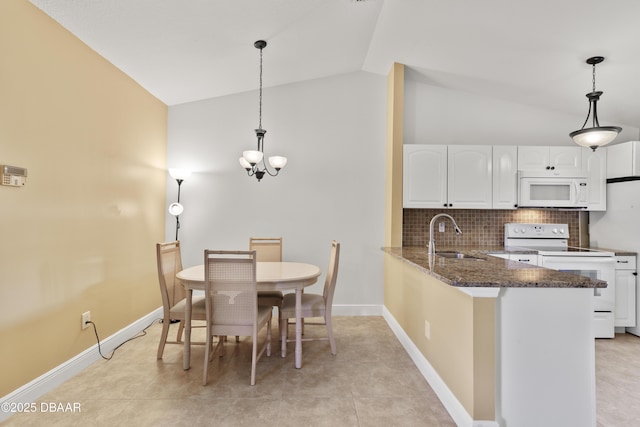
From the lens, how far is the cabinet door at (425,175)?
3.47m

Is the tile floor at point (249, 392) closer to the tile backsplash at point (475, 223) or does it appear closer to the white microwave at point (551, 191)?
the tile backsplash at point (475, 223)

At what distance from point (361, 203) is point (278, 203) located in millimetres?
1021

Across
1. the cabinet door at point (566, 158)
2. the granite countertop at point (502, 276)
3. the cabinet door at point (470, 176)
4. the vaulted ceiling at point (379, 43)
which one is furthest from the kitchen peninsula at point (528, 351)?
the cabinet door at point (566, 158)

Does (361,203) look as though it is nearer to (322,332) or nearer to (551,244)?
(322,332)

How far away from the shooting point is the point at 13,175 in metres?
1.88

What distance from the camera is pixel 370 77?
3846mm

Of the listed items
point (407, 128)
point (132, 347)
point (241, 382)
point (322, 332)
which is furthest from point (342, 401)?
point (407, 128)

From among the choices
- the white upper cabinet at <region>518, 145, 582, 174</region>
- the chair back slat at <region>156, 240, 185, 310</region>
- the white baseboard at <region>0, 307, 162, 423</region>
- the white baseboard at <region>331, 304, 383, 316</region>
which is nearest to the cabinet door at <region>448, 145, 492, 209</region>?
the white upper cabinet at <region>518, 145, 582, 174</region>

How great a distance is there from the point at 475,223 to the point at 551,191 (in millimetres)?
834

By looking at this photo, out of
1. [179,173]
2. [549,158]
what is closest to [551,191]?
[549,158]

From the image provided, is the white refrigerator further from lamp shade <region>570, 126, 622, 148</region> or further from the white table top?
the white table top

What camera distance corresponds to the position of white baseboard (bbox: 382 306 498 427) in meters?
1.66

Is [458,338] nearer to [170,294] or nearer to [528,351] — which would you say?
[528,351]

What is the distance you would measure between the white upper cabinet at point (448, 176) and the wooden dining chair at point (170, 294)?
2440 millimetres
